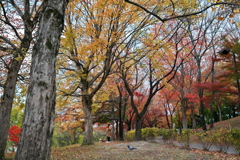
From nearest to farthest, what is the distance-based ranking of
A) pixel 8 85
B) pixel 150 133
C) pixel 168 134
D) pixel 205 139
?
pixel 8 85 < pixel 205 139 < pixel 168 134 < pixel 150 133

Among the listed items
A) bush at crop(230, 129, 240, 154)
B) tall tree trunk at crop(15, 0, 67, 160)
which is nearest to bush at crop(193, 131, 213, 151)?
bush at crop(230, 129, 240, 154)

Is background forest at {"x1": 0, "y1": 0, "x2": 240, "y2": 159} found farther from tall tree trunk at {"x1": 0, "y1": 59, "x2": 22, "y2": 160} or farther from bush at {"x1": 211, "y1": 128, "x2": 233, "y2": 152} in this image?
bush at {"x1": 211, "y1": 128, "x2": 233, "y2": 152}

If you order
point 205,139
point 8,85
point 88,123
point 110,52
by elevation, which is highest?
point 110,52

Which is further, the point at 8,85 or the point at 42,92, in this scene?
the point at 8,85

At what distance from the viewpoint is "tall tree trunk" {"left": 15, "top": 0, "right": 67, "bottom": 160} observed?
1993mm

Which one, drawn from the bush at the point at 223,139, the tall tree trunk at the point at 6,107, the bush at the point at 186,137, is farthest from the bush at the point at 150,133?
the tall tree trunk at the point at 6,107

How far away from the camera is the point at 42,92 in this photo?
214 centimetres

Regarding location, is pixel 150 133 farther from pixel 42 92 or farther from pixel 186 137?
pixel 42 92

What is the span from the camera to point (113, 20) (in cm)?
692

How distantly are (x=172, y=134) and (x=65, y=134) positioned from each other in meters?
20.0

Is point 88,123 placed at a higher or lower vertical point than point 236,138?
higher

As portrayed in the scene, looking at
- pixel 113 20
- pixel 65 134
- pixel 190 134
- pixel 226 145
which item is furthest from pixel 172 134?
pixel 65 134

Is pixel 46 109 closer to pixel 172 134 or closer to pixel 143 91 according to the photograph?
pixel 172 134

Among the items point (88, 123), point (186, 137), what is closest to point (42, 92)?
point (186, 137)
